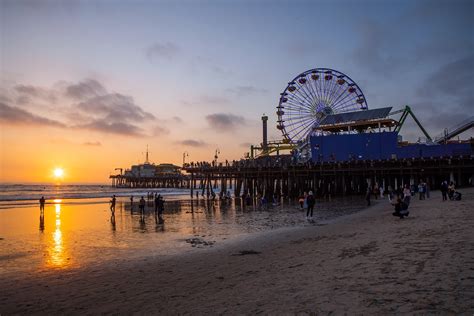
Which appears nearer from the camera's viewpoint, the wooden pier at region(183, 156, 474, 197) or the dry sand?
the dry sand

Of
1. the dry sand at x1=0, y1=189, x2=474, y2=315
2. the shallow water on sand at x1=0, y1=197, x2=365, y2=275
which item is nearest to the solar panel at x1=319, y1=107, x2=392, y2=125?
the shallow water on sand at x1=0, y1=197, x2=365, y2=275

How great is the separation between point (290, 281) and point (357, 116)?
45729mm

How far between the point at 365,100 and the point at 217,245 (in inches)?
1969

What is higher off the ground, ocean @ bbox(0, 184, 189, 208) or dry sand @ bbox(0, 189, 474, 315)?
dry sand @ bbox(0, 189, 474, 315)

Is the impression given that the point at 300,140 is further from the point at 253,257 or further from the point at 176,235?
the point at 253,257

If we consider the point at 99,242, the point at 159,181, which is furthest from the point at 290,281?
the point at 159,181

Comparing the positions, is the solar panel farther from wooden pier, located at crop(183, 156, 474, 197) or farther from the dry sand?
the dry sand

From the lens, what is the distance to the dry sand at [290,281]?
5145mm

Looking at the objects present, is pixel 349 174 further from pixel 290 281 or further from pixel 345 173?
pixel 290 281

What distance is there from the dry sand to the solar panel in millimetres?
38960

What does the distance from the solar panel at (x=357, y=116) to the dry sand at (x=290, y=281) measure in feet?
128

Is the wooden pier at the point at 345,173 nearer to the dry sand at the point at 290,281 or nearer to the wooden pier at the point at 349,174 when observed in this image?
the wooden pier at the point at 349,174

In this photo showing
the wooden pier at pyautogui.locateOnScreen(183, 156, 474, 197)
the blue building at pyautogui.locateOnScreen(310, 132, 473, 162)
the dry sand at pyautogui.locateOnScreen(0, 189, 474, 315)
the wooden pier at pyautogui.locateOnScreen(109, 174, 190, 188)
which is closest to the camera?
the dry sand at pyautogui.locateOnScreen(0, 189, 474, 315)

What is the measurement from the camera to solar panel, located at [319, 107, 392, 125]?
46.6m
